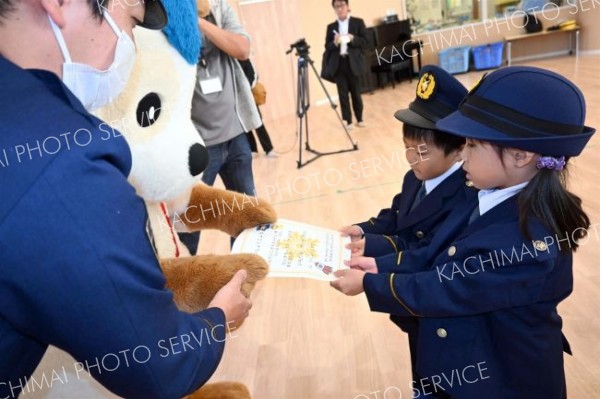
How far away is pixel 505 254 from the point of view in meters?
0.87

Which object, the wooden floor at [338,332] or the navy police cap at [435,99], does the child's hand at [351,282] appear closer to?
the navy police cap at [435,99]

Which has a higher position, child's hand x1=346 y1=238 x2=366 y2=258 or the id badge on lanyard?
the id badge on lanyard

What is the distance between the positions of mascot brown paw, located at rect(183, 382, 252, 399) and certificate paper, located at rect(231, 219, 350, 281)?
407 millimetres

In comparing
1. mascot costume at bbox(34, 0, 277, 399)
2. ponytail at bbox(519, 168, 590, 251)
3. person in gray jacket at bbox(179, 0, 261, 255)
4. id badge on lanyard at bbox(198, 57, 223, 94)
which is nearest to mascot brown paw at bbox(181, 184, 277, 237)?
mascot costume at bbox(34, 0, 277, 399)

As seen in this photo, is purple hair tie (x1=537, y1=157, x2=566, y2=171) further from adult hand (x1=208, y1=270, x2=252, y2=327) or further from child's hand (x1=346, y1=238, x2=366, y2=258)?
adult hand (x1=208, y1=270, x2=252, y2=327)

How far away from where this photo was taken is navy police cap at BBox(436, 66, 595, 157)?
32.4 inches

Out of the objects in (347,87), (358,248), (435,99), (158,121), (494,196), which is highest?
(158,121)

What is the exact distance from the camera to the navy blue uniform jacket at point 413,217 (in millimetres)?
1135

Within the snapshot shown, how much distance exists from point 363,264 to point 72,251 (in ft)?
2.58

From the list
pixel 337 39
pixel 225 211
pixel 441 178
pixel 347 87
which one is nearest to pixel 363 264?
pixel 441 178

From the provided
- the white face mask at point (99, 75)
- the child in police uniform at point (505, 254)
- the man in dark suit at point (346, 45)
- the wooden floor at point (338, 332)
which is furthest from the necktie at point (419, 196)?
the man in dark suit at point (346, 45)

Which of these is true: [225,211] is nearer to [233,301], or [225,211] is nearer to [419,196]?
[233,301]

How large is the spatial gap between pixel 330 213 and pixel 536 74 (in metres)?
2.16

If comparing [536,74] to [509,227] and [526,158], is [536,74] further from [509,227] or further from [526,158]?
[509,227]
